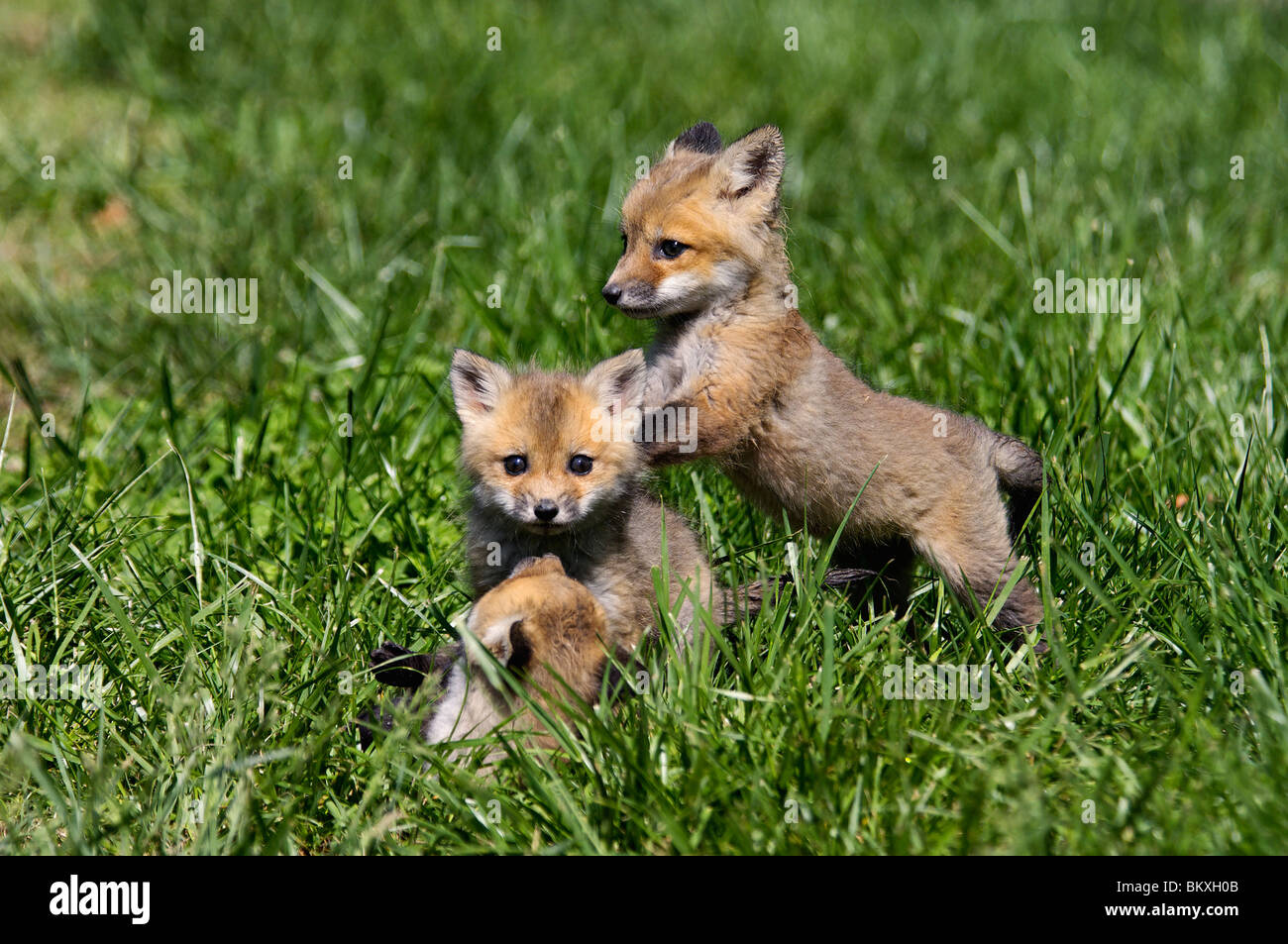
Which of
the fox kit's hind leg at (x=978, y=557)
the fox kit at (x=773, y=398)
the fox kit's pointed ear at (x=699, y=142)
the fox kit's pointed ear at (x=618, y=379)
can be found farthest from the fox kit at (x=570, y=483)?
the fox kit's pointed ear at (x=699, y=142)

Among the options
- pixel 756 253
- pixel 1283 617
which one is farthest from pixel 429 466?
pixel 1283 617

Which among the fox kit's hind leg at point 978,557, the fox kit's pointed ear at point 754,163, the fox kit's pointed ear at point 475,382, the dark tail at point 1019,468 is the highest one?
the fox kit's pointed ear at point 754,163

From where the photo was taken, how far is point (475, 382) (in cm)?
457

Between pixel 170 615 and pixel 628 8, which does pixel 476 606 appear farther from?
pixel 628 8

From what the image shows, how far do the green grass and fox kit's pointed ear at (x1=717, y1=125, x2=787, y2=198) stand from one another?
1.35 meters

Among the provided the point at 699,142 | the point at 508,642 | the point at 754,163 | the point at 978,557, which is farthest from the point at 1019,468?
the point at 508,642

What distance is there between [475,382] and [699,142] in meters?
1.58

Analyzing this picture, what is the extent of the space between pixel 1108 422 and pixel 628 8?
785 cm

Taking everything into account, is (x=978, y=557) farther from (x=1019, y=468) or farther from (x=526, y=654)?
(x=526, y=654)

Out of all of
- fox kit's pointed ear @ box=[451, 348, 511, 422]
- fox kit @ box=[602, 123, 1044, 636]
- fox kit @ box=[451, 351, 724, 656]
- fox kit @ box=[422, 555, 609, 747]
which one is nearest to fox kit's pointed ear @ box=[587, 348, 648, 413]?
fox kit @ box=[451, 351, 724, 656]

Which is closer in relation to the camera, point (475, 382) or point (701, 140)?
point (475, 382)

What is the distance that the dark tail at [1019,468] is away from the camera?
16.4ft

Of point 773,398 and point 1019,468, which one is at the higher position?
point 773,398

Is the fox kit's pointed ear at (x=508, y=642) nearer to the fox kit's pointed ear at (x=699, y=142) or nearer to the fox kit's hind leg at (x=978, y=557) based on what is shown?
the fox kit's hind leg at (x=978, y=557)
